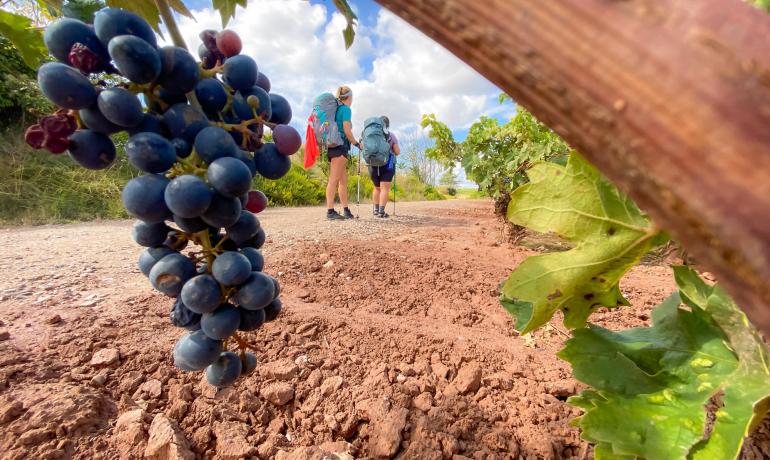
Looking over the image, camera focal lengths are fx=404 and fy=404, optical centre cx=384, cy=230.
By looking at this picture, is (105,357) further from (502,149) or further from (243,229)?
(502,149)

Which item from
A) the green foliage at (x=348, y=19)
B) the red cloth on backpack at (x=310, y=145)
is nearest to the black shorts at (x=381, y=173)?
the red cloth on backpack at (x=310, y=145)

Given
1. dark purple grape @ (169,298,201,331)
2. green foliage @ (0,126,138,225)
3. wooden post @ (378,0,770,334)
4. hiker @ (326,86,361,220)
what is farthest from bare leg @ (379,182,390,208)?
wooden post @ (378,0,770,334)

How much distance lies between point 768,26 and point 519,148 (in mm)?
6319

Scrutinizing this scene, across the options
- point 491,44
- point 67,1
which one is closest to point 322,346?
point 67,1

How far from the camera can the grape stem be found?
975 millimetres

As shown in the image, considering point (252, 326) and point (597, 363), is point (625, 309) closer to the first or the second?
point (597, 363)

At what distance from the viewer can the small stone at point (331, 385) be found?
1.71 metres

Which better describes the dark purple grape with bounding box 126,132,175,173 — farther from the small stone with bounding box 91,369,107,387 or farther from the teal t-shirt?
the teal t-shirt

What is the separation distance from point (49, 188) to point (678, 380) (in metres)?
9.80

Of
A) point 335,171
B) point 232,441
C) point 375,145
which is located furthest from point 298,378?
point 375,145

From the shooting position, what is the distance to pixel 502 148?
6.52 metres

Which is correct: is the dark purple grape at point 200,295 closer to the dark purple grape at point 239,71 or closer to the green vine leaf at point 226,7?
the dark purple grape at point 239,71

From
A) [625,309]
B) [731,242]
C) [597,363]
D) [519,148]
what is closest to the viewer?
[731,242]

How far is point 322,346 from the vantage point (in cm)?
209
